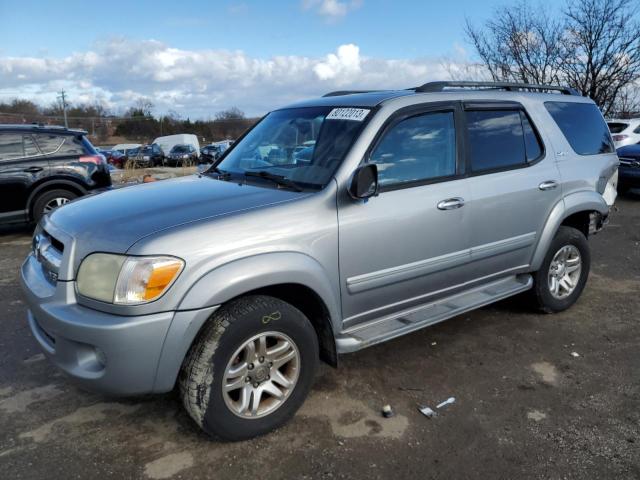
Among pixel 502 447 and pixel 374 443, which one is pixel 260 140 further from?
pixel 502 447

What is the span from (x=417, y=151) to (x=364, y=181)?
699 millimetres

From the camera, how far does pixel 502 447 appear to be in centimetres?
279

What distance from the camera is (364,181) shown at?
2943 mm

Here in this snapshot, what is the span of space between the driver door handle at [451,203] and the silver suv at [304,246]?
0.01 meters

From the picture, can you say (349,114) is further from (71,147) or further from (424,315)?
(71,147)

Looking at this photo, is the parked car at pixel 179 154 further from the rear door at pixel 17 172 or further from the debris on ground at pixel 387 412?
the debris on ground at pixel 387 412

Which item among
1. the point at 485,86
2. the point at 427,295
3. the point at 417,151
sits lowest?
the point at 427,295

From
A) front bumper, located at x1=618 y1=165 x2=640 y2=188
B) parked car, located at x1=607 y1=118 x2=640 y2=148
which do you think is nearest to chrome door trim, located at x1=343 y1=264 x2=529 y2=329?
front bumper, located at x1=618 y1=165 x2=640 y2=188

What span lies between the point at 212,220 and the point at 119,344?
0.73 m

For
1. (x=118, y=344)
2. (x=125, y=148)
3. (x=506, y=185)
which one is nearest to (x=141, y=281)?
(x=118, y=344)

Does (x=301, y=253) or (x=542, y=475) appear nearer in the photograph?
(x=542, y=475)

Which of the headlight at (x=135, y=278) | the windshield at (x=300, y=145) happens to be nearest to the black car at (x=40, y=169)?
the windshield at (x=300, y=145)

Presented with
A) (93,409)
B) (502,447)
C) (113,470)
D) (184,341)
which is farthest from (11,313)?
(502,447)

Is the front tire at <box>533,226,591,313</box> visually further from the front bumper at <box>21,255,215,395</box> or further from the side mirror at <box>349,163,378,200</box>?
the front bumper at <box>21,255,215,395</box>
